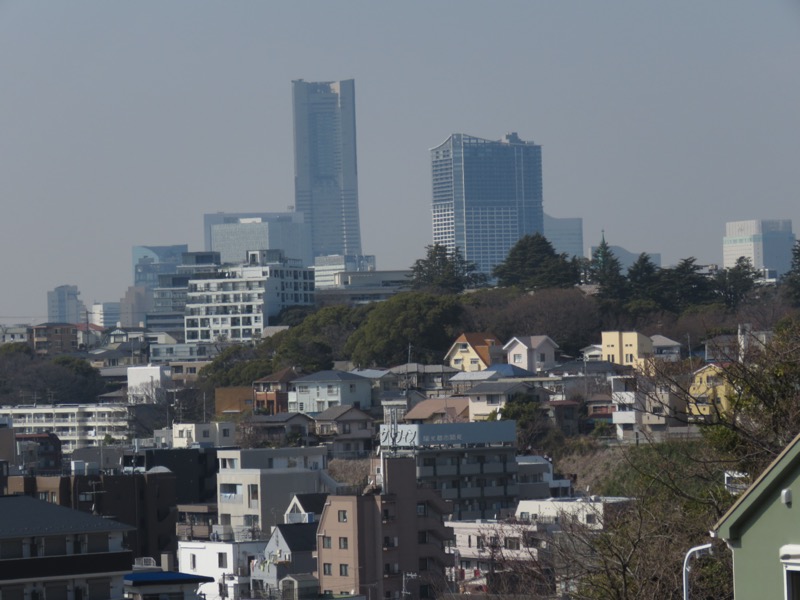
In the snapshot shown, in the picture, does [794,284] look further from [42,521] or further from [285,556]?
[42,521]

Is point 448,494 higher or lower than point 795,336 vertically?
lower

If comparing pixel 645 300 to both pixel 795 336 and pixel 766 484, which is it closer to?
pixel 795 336

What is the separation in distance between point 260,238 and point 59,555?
14327cm

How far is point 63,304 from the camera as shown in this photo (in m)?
128

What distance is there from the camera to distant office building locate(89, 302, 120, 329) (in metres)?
114

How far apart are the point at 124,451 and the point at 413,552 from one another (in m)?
11.3

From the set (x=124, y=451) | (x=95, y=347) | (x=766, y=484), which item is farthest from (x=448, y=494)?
(x=95, y=347)

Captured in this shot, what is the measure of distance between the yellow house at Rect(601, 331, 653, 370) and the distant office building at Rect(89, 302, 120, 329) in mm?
77269

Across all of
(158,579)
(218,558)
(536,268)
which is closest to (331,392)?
(536,268)

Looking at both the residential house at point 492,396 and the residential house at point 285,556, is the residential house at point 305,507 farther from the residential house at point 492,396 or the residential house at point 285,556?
the residential house at point 492,396

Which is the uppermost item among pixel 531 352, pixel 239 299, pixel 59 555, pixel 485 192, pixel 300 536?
pixel 485 192

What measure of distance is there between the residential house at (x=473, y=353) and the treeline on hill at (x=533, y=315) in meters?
0.62

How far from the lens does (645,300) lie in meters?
41.3

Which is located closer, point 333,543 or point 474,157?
point 333,543
